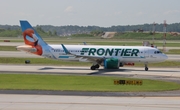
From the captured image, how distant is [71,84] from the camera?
134 ft

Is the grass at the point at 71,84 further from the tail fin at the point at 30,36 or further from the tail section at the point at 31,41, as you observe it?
the tail fin at the point at 30,36

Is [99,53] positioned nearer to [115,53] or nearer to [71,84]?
[115,53]

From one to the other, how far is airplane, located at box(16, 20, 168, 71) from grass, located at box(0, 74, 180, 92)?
42.4ft

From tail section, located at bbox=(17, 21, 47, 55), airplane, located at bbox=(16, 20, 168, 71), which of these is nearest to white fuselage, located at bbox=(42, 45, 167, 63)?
airplane, located at bbox=(16, 20, 168, 71)

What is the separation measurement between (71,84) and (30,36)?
2386cm

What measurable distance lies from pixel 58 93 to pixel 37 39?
29899mm

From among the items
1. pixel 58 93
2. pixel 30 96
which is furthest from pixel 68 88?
pixel 30 96

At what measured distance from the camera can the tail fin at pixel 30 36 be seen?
206ft

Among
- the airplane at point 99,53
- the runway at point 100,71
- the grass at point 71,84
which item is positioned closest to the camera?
the grass at point 71,84
